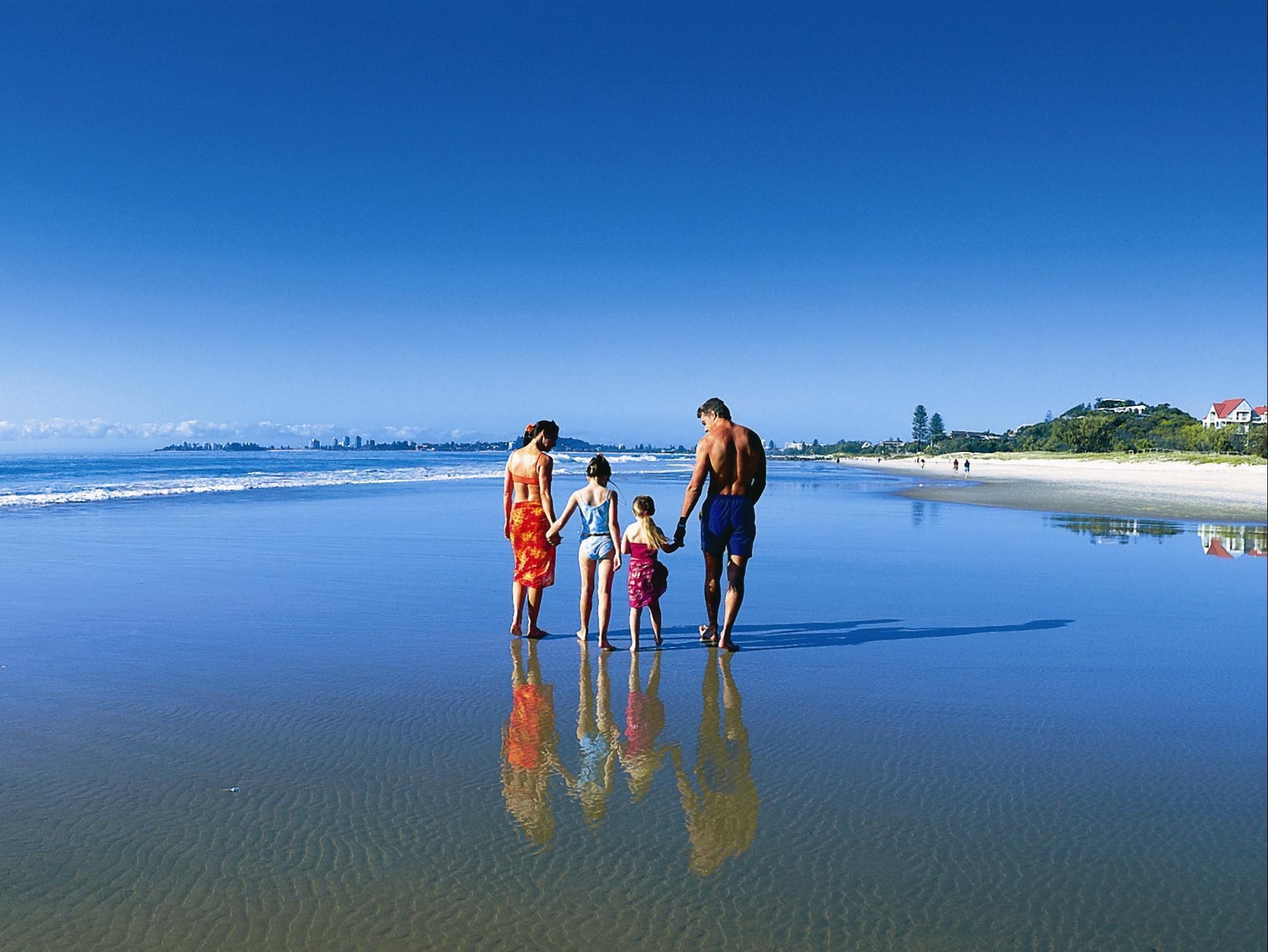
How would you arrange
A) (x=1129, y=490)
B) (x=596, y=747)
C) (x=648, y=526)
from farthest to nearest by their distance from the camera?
(x=1129, y=490)
(x=648, y=526)
(x=596, y=747)

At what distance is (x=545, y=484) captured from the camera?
7184 millimetres

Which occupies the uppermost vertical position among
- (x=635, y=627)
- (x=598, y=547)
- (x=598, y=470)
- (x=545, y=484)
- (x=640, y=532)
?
(x=598, y=470)

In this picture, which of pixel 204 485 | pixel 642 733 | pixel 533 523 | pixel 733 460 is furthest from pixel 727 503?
pixel 204 485

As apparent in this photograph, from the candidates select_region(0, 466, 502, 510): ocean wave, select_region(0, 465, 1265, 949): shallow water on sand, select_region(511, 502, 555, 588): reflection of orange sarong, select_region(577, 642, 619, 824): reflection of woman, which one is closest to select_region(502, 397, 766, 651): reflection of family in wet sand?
select_region(511, 502, 555, 588): reflection of orange sarong

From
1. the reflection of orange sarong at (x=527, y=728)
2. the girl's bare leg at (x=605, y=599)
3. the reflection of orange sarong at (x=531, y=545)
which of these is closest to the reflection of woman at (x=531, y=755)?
the reflection of orange sarong at (x=527, y=728)

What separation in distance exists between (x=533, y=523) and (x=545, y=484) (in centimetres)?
38

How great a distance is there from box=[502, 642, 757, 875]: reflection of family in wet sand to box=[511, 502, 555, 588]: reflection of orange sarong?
1.41 meters

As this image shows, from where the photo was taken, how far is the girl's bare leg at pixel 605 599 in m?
6.81

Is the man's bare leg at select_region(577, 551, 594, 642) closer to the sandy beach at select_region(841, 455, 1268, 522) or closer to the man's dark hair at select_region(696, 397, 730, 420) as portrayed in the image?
the man's dark hair at select_region(696, 397, 730, 420)

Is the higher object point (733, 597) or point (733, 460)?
point (733, 460)

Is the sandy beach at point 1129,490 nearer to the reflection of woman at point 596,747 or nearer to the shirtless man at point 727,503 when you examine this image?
the shirtless man at point 727,503

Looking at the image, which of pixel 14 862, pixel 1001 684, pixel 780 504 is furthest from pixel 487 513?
pixel 14 862

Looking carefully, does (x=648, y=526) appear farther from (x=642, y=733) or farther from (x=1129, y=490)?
(x=1129, y=490)

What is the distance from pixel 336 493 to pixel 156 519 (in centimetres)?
1149
